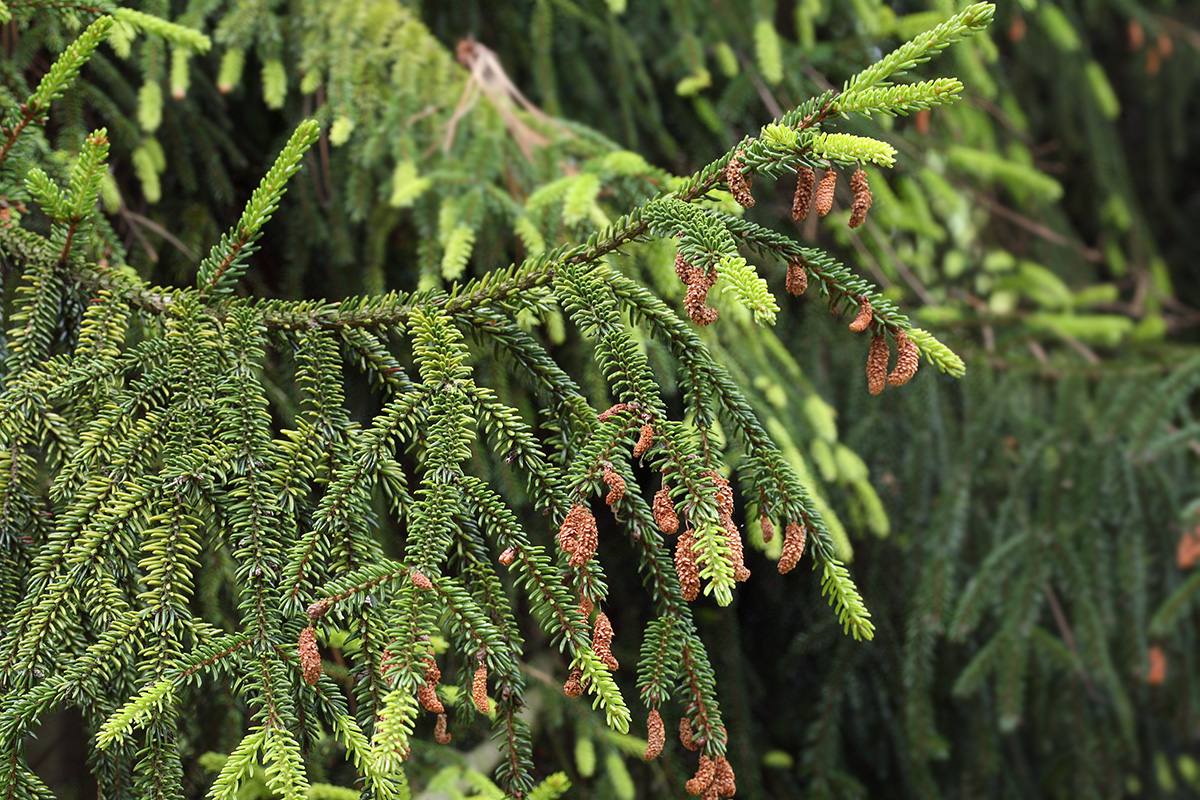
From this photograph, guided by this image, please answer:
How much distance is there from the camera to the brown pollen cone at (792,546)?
829mm

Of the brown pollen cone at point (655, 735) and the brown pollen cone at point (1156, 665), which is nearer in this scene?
the brown pollen cone at point (655, 735)

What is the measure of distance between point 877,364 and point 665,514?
0.29 metres

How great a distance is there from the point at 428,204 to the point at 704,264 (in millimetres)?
993

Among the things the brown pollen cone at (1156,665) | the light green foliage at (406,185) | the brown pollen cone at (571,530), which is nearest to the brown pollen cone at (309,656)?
the brown pollen cone at (571,530)

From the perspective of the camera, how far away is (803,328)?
7.68 ft

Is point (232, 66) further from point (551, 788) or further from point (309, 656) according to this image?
point (551, 788)

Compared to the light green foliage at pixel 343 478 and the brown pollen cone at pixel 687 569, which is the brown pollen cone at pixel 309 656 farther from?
the brown pollen cone at pixel 687 569

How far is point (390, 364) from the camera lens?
3.18 feet

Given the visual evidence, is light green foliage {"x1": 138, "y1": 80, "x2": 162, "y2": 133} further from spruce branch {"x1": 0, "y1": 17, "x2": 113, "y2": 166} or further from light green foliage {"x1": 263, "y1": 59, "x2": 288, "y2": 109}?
spruce branch {"x1": 0, "y1": 17, "x2": 113, "y2": 166}

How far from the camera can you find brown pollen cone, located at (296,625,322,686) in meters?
0.81

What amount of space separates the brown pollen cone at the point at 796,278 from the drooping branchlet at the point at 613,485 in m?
0.27

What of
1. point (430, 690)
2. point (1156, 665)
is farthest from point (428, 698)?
point (1156, 665)

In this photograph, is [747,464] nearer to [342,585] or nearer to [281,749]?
[342,585]

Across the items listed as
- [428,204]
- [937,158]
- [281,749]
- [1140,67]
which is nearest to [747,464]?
[281,749]
